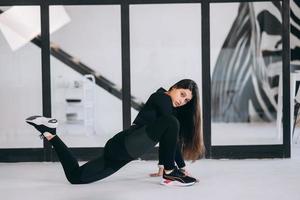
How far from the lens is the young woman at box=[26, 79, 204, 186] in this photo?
4.05m

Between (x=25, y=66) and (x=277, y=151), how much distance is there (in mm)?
3014

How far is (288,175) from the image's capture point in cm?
461

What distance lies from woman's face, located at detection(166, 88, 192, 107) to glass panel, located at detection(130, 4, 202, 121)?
1.46 meters

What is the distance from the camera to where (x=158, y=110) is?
13.6 feet

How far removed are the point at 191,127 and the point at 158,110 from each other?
1.22 ft

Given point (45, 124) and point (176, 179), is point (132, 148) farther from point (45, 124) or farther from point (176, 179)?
point (45, 124)

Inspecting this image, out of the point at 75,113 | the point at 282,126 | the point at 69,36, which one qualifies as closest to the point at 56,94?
the point at 75,113

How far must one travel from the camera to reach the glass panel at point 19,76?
5562 millimetres

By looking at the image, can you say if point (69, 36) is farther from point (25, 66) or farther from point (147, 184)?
point (147, 184)

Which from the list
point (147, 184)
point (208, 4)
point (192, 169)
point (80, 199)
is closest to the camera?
point (80, 199)

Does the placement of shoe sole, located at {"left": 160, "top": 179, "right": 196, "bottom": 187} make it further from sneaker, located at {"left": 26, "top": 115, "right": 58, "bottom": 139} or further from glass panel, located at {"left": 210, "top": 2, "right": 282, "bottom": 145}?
glass panel, located at {"left": 210, "top": 2, "right": 282, "bottom": 145}

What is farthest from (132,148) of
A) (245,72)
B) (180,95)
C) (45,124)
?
(245,72)

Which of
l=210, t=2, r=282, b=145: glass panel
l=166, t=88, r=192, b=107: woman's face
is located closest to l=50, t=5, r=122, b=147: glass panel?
l=210, t=2, r=282, b=145: glass panel

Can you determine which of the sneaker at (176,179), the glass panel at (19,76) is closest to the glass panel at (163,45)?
the glass panel at (19,76)
